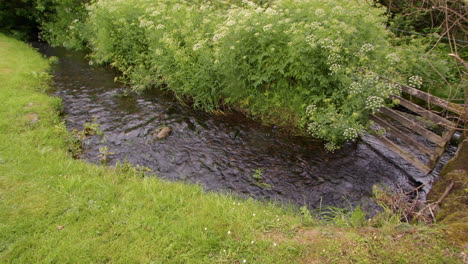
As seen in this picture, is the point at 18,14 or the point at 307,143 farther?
the point at 18,14

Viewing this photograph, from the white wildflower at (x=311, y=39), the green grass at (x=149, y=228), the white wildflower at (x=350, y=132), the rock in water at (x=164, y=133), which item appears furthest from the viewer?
the rock in water at (x=164, y=133)

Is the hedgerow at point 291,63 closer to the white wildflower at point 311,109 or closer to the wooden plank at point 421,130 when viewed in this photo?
the white wildflower at point 311,109

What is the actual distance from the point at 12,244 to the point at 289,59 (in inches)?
241

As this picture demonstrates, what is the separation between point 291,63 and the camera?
6961mm

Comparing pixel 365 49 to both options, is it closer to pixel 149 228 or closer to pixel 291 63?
pixel 291 63

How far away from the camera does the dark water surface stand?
552cm

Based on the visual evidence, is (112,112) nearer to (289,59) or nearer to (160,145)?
(160,145)

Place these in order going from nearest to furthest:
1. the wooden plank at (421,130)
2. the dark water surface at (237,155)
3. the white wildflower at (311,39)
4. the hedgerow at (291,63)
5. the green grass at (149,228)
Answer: the green grass at (149,228) < the dark water surface at (237,155) < the wooden plank at (421,130) < the white wildflower at (311,39) < the hedgerow at (291,63)

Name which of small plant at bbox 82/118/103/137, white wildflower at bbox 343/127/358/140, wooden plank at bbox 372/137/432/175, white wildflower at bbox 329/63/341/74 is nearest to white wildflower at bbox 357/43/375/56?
white wildflower at bbox 329/63/341/74

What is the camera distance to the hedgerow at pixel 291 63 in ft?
20.9

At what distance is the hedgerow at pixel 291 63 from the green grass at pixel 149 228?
3155 mm

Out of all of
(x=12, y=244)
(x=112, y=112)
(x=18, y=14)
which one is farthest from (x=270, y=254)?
(x=18, y=14)

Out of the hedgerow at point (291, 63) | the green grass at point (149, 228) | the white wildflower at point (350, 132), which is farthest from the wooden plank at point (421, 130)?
the green grass at point (149, 228)

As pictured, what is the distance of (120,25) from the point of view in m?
11.3
